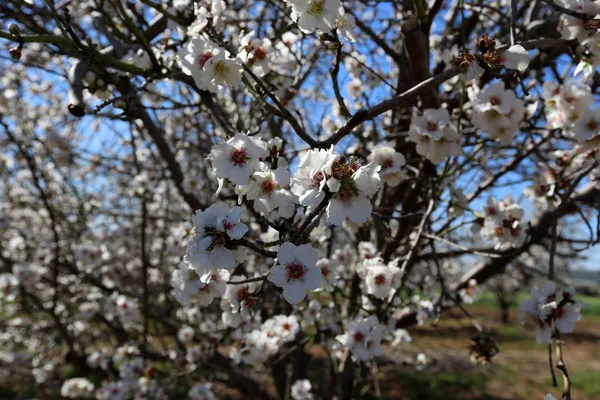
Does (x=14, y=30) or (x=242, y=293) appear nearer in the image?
(x=14, y=30)

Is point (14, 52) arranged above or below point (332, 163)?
above

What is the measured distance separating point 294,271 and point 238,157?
37 cm

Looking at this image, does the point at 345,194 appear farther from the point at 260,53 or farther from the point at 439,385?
the point at 439,385

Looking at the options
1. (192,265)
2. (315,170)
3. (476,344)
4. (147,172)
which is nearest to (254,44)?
(315,170)

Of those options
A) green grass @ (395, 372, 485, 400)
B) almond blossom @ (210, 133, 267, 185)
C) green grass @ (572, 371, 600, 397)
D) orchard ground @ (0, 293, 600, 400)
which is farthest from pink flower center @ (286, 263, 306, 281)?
green grass @ (572, 371, 600, 397)

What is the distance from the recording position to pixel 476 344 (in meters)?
1.92

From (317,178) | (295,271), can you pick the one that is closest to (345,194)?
(317,178)

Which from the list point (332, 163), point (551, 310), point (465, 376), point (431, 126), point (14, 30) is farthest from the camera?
point (465, 376)

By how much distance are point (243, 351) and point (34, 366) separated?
4793 millimetres

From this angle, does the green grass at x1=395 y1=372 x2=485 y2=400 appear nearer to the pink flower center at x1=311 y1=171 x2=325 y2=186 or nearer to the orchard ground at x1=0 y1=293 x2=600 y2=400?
the orchard ground at x1=0 y1=293 x2=600 y2=400

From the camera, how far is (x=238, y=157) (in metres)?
1.19

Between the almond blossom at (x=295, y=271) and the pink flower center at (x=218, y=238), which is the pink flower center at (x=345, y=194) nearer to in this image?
the almond blossom at (x=295, y=271)

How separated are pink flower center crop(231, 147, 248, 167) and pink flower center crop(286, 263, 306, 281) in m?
0.34

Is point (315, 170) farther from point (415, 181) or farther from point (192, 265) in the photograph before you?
point (415, 181)
